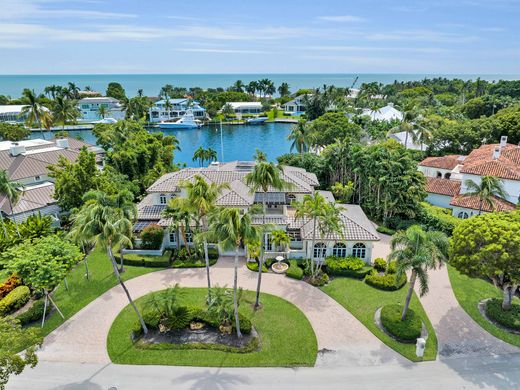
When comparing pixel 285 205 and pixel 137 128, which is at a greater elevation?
pixel 137 128

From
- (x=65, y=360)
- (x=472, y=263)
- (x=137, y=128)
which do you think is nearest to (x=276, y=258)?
(x=472, y=263)

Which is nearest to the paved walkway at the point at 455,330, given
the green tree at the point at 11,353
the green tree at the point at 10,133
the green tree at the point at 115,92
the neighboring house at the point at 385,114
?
the green tree at the point at 11,353

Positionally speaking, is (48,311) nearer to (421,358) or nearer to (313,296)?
(313,296)

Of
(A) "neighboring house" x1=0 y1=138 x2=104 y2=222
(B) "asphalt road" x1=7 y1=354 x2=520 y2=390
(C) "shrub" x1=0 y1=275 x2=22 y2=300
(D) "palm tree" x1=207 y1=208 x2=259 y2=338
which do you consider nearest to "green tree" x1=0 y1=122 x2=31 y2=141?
(A) "neighboring house" x1=0 y1=138 x2=104 y2=222

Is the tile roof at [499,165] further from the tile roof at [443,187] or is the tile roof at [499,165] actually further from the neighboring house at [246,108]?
the neighboring house at [246,108]

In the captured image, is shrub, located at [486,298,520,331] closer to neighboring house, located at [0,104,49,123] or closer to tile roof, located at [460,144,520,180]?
tile roof, located at [460,144,520,180]

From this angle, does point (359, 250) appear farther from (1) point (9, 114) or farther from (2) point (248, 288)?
(1) point (9, 114)
